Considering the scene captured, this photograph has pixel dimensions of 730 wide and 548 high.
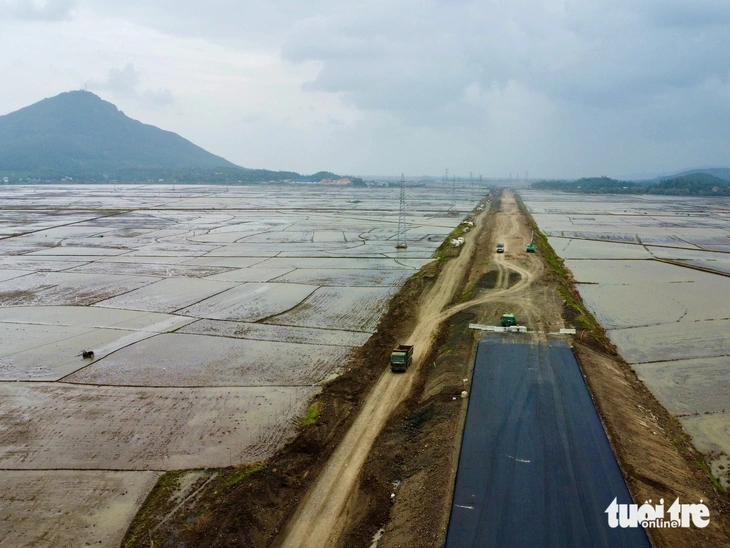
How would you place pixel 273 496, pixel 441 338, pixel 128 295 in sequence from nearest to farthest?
pixel 273 496
pixel 441 338
pixel 128 295

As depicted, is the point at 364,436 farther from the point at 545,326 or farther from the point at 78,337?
the point at 78,337

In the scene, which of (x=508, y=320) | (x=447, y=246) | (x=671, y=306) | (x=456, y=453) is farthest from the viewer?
(x=447, y=246)

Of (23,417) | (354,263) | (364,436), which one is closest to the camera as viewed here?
(364,436)

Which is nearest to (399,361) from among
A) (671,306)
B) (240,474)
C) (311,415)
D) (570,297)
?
(311,415)

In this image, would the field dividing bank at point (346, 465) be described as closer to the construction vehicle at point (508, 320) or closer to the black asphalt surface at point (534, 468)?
the black asphalt surface at point (534, 468)

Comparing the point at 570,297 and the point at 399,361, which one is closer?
the point at 399,361

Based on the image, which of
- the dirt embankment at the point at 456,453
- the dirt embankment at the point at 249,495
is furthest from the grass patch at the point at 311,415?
the dirt embankment at the point at 456,453

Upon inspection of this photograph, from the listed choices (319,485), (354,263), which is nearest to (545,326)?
(319,485)

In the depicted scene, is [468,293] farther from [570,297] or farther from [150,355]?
[150,355]
